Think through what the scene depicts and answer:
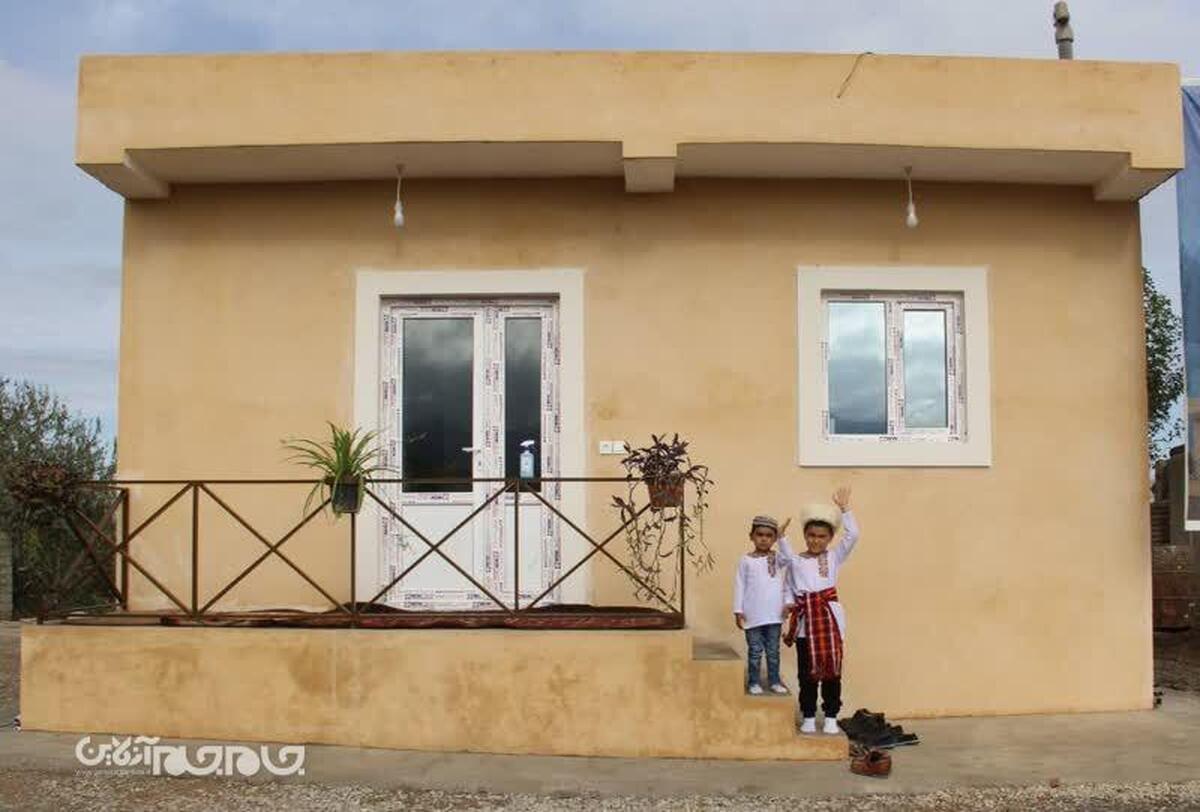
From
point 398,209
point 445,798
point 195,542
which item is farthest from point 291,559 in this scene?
point 445,798

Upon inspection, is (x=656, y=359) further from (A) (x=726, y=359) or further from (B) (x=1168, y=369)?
(B) (x=1168, y=369)

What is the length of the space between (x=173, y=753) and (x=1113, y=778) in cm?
472

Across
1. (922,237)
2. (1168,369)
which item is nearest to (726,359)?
(922,237)

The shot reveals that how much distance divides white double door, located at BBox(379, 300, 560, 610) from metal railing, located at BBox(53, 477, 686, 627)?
87 mm

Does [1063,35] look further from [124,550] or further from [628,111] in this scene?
[124,550]

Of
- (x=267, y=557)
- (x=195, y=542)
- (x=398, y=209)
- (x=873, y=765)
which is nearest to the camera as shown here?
(x=873, y=765)

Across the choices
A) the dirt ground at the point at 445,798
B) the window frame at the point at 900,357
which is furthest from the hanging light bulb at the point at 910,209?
the dirt ground at the point at 445,798

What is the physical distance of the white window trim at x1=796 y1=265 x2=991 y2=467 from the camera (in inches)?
285

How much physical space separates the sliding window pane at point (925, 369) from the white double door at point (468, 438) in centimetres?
223

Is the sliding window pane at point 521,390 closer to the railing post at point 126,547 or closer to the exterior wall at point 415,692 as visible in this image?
the exterior wall at point 415,692

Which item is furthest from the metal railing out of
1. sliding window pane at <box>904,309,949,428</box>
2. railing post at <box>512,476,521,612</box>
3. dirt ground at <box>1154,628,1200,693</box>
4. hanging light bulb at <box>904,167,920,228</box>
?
dirt ground at <box>1154,628,1200,693</box>

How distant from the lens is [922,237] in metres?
7.40

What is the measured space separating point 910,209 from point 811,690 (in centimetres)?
301

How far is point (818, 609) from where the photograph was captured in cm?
617
